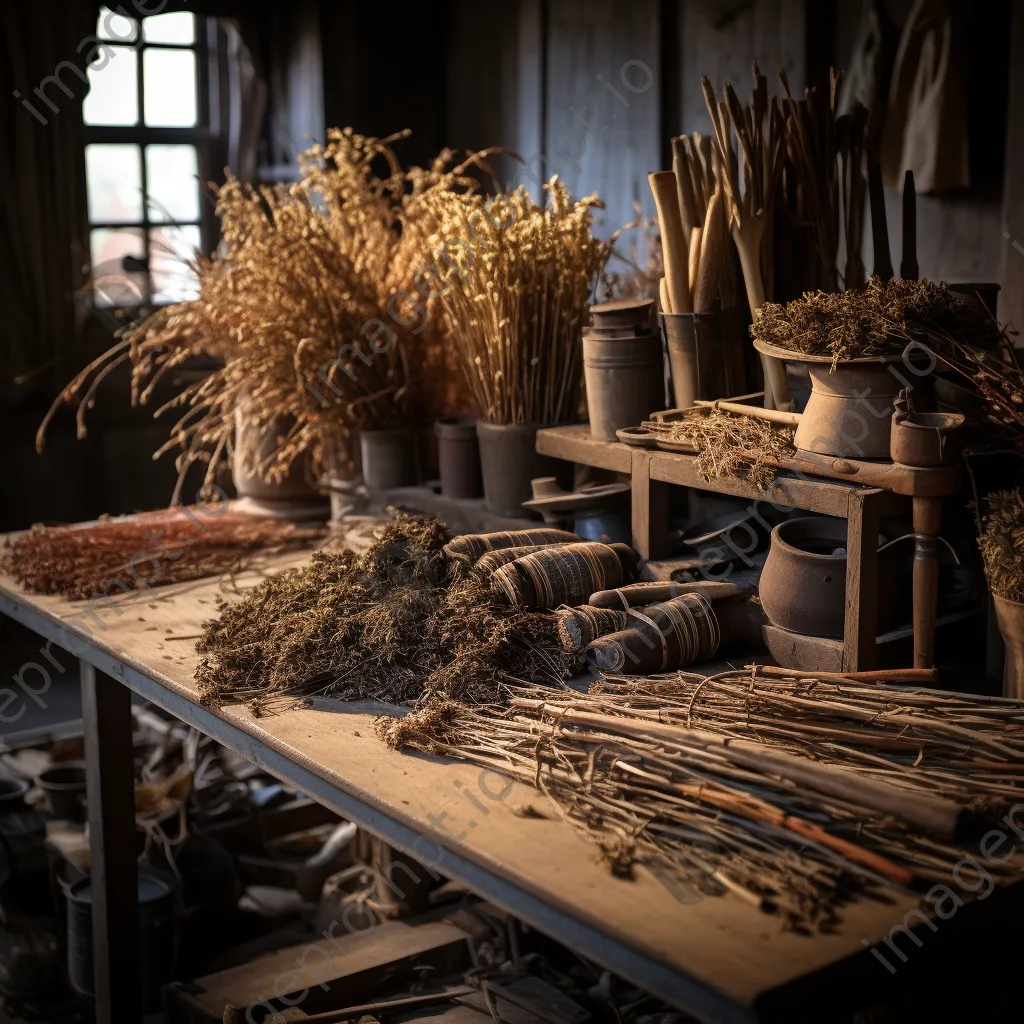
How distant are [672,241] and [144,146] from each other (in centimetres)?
387

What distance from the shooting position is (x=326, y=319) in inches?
146

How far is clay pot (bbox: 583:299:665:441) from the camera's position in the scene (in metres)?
3.07

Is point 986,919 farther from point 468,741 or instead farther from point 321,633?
point 321,633

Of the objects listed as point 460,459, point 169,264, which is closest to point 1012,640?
point 460,459

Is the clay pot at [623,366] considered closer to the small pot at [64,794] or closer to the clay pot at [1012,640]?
the clay pot at [1012,640]

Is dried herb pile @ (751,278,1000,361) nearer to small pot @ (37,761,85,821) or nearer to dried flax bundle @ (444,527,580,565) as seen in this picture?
dried flax bundle @ (444,527,580,565)

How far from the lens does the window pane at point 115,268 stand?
596 centimetres

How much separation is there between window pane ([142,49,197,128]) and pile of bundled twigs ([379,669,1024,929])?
463 cm

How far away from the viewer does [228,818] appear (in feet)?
13.3

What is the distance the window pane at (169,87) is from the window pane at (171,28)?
0.18ft

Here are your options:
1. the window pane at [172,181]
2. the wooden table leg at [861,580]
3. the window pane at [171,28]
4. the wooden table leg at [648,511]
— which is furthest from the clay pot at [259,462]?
the window pane at [171,28]

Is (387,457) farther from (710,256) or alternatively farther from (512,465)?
(710,256)

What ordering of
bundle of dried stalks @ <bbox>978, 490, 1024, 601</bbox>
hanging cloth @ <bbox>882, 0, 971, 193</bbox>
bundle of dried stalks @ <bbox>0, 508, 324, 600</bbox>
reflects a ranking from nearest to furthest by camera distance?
bundle of dried stalks @ <bbox>978, 490, 1024, 601</bbox>
bundle of dried stalks @ <bbox>0, 508, 324, 600</bbox>
hanging cloth @ <bbox>882, 0, 971, 193</bbox>

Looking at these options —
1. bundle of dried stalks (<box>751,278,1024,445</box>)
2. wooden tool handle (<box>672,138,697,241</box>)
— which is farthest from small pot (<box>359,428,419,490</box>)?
bundle of dried stalks (<box>751,278,1024,445</box>)
